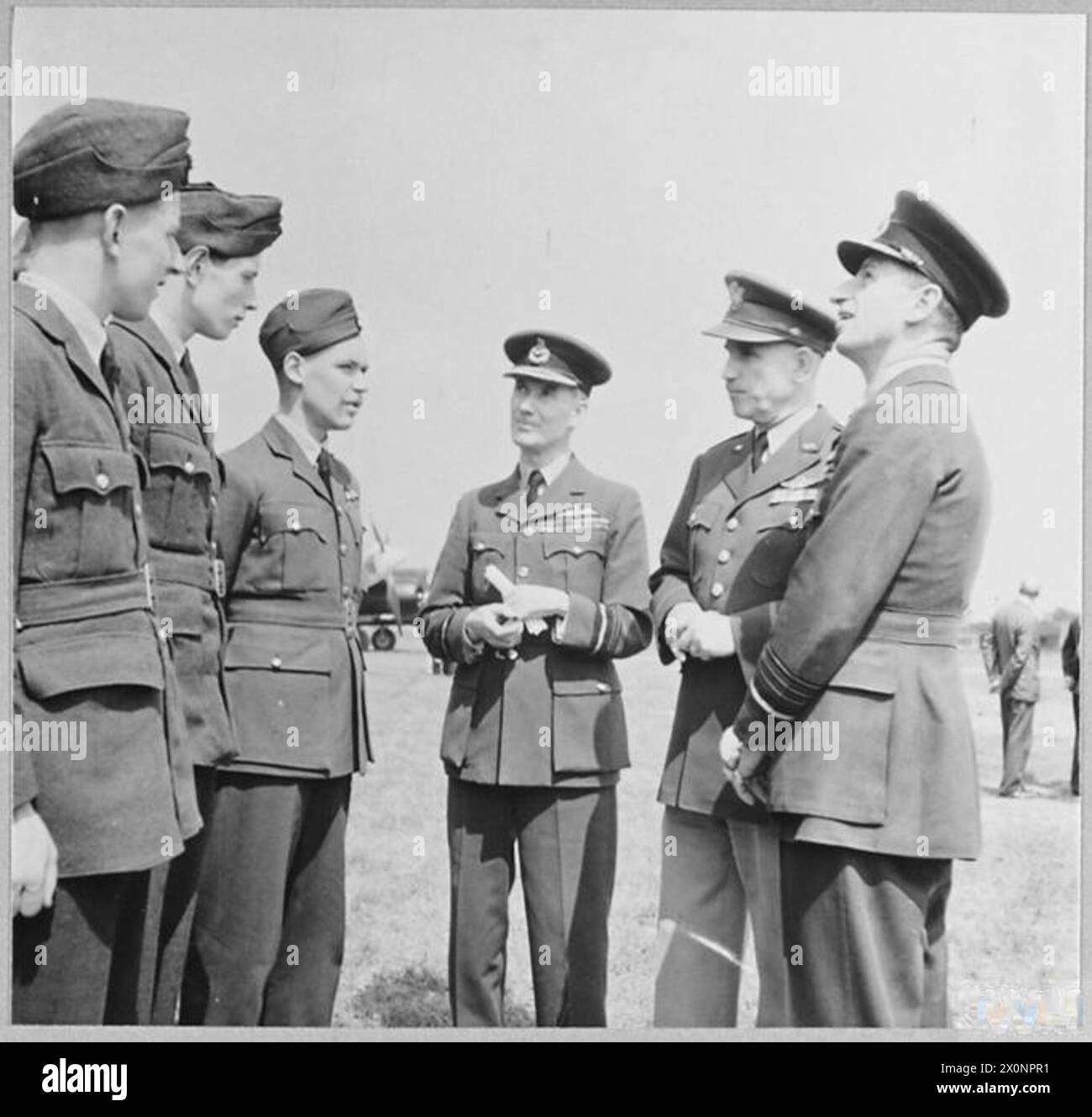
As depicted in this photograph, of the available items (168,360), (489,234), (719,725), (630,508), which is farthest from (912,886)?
(168,360)

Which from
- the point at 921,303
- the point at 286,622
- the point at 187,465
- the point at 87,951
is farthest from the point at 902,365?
the point at 87,951

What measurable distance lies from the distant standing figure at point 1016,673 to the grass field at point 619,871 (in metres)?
0.04

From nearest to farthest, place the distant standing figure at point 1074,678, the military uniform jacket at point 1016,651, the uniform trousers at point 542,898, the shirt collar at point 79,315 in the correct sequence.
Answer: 1. the shirt collar at point 79,315
2. the military uniform jacket at point 1016,651
3. the uniform trousers at point 542,898
4. the distant standing figure at point 1074,678

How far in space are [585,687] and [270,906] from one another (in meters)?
0.96

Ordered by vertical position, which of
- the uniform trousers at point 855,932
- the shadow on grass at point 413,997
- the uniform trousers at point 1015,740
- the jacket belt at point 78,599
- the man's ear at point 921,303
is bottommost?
the shadow on grass at point 413,997

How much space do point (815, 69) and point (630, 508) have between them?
1.23 metres

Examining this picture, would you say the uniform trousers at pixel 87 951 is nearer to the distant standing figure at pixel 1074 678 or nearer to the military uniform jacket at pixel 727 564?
the military uniform jacket at pixel 727 564

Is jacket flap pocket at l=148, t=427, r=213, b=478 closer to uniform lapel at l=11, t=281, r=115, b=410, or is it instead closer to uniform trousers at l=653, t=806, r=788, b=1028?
uniform lapel at l=11, t=281, r=115, b=410

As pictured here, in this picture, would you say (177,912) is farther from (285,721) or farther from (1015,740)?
(1015,740)

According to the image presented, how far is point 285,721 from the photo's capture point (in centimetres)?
407

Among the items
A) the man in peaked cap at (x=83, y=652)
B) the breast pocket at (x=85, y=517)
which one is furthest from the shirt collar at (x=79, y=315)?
the breast pocket at (x=85, y=517)

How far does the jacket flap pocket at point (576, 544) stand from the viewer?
4.19 metres
